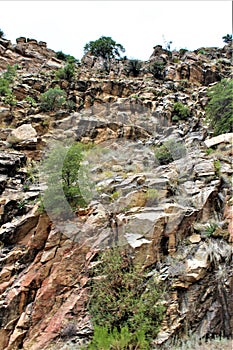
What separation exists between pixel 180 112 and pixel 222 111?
366cm

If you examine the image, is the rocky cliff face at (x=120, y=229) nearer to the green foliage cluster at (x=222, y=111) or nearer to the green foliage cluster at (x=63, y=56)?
the green foliage cluster at (x=222, y=111)

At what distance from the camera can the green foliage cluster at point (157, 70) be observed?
27266 mm

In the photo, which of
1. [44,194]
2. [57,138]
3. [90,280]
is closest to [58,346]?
[90,280]

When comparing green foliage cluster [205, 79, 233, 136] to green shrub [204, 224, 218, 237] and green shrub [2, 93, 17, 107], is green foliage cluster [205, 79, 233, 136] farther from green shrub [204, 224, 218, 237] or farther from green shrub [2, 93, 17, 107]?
green shrub [2, 93, 17, 107]

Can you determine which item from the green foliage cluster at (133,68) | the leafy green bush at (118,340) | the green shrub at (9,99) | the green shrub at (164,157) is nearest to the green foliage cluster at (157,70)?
the green foliage cluster at (133,68)

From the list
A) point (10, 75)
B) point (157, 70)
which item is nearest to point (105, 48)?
point (157, 70)

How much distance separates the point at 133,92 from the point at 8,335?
1783 cm

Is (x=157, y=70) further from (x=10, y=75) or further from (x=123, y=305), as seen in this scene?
(x=123, y=305)

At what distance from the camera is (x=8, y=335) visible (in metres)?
8.59

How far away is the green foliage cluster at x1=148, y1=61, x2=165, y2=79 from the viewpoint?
2727 centimetres

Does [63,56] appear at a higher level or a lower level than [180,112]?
higher

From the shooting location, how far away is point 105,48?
105 feet

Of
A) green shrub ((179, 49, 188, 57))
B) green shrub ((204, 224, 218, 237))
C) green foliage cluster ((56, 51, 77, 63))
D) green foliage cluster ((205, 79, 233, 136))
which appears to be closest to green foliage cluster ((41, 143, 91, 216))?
green shrub ((204, 224, 218, 237))

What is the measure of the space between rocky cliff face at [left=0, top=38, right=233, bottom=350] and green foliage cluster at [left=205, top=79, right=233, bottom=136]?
768 mm
